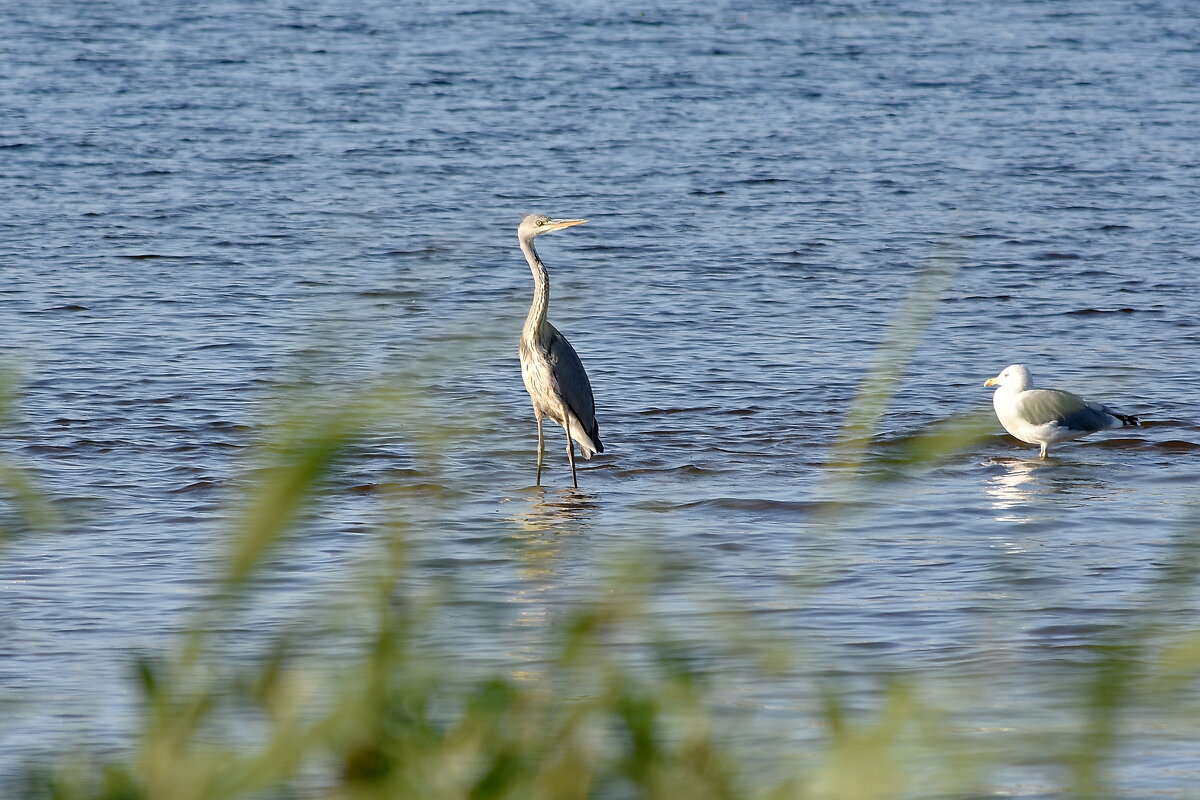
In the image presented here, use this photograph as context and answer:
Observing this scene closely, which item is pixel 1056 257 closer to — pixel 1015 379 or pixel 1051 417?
pixel 1015 379

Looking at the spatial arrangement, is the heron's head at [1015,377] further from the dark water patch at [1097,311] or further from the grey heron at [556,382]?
the dark water patch at [1097,311]

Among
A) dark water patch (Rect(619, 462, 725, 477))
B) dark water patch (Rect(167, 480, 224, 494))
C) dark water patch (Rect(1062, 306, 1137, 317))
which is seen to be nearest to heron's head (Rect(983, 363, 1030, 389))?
dark water patch (Rect(619, 462, 725, 477))

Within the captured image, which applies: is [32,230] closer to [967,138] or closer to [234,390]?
[234,390]

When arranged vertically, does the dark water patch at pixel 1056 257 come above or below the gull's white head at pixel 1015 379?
below

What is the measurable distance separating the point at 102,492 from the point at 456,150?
12.3 metres

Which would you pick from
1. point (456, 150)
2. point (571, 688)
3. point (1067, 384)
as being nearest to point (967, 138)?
point (456, 150)

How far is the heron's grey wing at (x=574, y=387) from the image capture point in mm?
9148

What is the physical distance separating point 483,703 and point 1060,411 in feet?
26.1

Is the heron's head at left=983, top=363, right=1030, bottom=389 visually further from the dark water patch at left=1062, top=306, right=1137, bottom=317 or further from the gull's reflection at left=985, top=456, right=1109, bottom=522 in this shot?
the dark water patch at left=1062, top=306, right=1137, bottom=317

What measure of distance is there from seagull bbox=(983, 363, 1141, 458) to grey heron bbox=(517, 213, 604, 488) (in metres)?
2.20

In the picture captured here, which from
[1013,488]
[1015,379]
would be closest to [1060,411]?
[1015,379]

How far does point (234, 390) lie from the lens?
406 inches

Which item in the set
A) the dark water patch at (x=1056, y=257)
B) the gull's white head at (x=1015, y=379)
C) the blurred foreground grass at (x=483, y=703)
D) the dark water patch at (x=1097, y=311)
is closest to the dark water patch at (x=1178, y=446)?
the gull's white head at (x=1015, y=379)

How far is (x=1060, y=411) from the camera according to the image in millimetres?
9109
